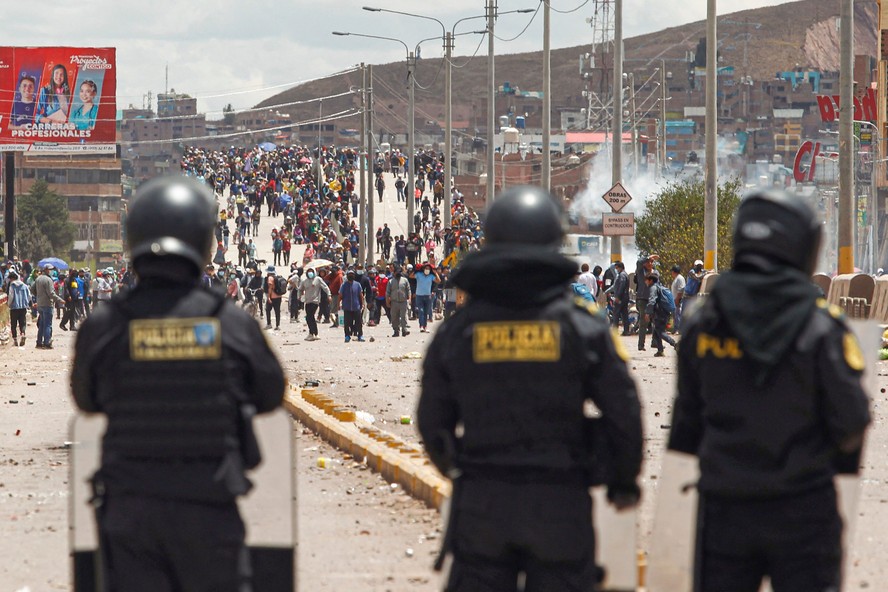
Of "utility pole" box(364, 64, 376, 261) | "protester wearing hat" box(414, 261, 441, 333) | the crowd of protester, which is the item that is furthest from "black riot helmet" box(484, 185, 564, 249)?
"utility pole" box(364, 64, 376, 261)

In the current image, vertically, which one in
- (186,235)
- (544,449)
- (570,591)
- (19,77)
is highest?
(19,77)

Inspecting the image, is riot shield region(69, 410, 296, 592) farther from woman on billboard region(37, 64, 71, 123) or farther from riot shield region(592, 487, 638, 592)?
woman on billboard region(37, 64, 71, 123)

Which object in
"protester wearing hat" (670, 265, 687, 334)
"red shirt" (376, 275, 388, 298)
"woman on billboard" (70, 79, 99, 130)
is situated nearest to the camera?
"protester wearing hat" (670, 265, 687, 334)

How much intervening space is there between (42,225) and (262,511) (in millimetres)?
132933

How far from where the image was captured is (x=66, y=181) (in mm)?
151125

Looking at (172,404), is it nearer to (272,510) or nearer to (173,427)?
(173,427)

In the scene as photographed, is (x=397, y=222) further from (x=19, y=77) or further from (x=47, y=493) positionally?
(x=47, y=493)

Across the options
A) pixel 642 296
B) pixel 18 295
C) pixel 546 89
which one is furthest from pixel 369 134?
pixel 642 296

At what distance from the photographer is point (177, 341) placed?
14.2ft

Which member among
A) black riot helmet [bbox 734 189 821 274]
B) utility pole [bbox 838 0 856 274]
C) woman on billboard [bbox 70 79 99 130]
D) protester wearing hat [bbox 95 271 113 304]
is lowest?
protester wearing hat [bbox 95 271 113 304]

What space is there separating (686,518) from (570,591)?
1.80 feet

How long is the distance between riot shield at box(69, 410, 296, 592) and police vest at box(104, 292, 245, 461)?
8.1 inches

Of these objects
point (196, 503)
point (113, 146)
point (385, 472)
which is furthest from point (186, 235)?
point (113, 146)

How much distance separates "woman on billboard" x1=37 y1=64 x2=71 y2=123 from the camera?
211ft
